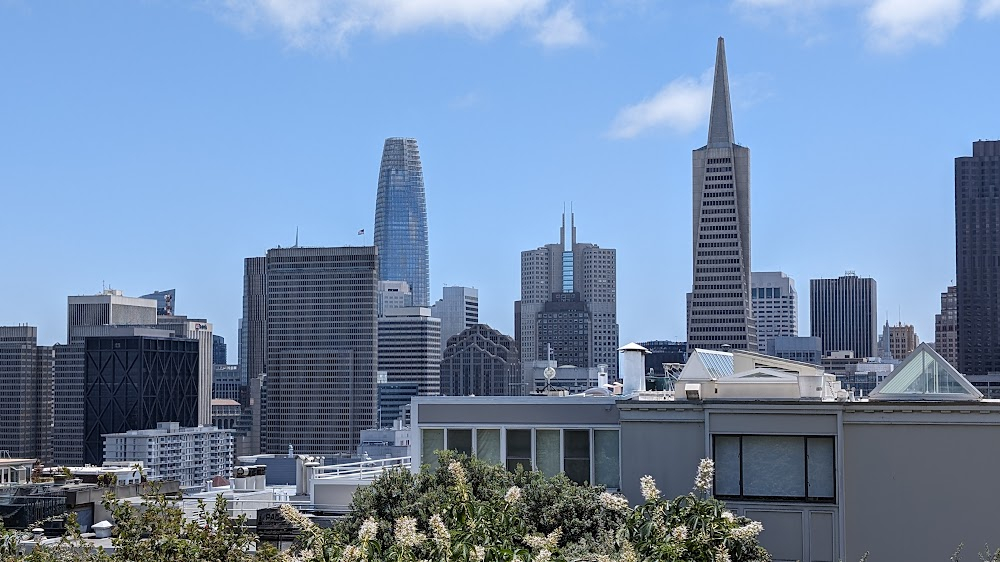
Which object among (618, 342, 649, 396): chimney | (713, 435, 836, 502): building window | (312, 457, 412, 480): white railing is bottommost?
(312, 457, 412, 480): white railing

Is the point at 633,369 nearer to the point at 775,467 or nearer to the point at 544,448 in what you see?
the point at 544,448

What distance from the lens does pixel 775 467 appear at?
2711cm

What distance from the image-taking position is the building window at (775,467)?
87.7 ft

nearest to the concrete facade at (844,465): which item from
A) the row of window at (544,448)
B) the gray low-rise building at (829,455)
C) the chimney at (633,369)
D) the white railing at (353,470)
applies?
the gray low-rise building at (829,455)

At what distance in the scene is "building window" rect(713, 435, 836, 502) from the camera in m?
26.7

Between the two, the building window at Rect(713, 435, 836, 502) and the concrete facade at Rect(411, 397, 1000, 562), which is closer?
the concrete facade at Rect(411, 397, 1000, 562)

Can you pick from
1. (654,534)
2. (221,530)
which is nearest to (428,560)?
(654,534)

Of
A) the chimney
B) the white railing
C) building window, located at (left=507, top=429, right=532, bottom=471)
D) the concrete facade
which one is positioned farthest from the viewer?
the white railing

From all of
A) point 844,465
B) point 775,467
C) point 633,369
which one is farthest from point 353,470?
point 844,465

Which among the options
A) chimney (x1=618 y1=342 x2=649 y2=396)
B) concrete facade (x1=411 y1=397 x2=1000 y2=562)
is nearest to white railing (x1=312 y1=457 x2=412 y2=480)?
chimney (x1=618 y1=342 x2=649 y2=396)

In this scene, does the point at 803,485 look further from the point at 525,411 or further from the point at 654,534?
the point at 654,534

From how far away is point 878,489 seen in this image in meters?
26.3

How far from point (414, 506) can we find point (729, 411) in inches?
271

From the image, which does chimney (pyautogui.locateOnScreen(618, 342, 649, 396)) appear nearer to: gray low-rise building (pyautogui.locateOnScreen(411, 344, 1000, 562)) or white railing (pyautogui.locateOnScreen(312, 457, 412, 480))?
gray low-rise building (pyautogui.locateOnScreen(411, 344, 1000, 562))
